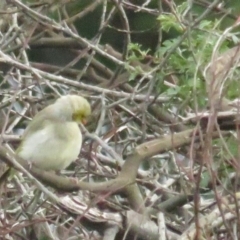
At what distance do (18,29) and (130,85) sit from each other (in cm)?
95

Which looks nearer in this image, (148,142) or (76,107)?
Result: (148,142)

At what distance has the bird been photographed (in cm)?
480

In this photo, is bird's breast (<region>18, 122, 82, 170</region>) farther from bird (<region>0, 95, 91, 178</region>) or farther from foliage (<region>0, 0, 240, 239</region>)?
foliage (<region>0, 0, 240, 239</region>)

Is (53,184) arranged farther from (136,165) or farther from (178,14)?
(178,14)

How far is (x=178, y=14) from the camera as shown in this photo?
444cm

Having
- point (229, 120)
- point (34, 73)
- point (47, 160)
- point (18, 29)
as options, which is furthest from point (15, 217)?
point (229, 120)

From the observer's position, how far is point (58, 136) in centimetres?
488

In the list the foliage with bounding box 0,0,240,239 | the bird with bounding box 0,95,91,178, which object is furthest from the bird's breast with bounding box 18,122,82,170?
the foliage with bounding box 0,0,240,239

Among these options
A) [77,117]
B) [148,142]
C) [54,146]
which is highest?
[148,142]

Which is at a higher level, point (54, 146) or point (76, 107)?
point (76, 107)

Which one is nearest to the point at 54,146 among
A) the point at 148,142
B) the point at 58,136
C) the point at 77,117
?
the point at 58,136

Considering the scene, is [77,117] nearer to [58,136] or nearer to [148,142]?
[58,136]

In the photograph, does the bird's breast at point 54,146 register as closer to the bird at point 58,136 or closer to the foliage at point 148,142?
the bird at point 58,136

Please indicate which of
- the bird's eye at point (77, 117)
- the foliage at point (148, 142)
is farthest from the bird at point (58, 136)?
the foliage at point (148, 142)
